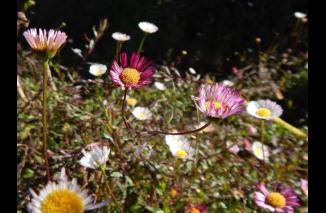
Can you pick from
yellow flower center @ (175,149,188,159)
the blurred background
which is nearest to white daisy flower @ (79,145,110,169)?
yellow flower center @ (175,149,188,159)

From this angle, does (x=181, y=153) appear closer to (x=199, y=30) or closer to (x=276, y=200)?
(x=276, y=200)

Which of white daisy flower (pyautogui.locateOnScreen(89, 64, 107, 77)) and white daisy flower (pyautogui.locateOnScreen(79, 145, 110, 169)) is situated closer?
white daisy flower (pyautogui.locateOnScreen(79, 145, 110, 169))

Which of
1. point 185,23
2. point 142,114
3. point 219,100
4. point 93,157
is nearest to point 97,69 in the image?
point 142,114

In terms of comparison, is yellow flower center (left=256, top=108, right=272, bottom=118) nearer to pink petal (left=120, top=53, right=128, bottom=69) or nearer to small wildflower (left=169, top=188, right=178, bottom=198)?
small wildflower (left=169, top=188, right=178, bottom=198)

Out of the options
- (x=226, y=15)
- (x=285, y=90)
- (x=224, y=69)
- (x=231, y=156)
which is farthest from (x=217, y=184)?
(x=226, y=15)

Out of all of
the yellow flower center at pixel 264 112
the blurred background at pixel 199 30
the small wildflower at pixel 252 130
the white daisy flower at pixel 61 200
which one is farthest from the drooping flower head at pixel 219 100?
the blurred background at pixel 199 30

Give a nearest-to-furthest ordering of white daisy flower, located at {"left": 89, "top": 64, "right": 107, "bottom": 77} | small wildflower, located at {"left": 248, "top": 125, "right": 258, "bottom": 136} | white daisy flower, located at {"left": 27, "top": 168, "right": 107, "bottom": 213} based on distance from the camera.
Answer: white daisy flower, located at {"left": 27, "top": 168, "right": 107, "bottom": 213} → white daisy flower, located at {"left": 89, "top": 64, "right": 107, "bottom": 77} → small wildflower, located at {"left": 248, "top": 125, "right": 258, "bottom": 136}
